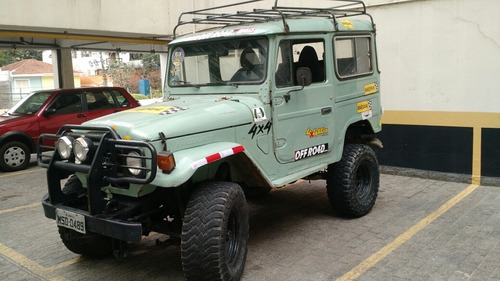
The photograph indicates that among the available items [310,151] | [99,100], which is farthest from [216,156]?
[99,100]

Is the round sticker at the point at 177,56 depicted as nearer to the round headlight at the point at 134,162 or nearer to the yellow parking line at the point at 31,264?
the round headlight at the point at 134,162

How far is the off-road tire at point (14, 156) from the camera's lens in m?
9.23

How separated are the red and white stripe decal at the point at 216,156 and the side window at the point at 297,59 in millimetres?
973

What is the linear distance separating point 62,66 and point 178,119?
1279 cm

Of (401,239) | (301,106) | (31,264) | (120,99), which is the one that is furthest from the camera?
(120,99)

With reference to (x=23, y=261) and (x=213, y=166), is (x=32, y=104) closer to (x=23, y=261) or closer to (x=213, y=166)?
(x=23, y=261)

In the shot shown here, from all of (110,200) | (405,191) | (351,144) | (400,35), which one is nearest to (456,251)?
(351,144)

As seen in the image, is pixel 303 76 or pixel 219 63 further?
pixel 219 63

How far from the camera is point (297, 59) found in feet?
16.5

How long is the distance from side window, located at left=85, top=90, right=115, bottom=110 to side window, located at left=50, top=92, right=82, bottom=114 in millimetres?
226

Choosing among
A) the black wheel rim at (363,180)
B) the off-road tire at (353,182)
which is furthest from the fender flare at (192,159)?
the black wheel rim at (363,180)

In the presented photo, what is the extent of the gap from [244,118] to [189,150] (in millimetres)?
723

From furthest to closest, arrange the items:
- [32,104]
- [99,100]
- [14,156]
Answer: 1. [99,100]
2. [32,104]
3. [14,156]

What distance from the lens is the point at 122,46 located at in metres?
15.0
